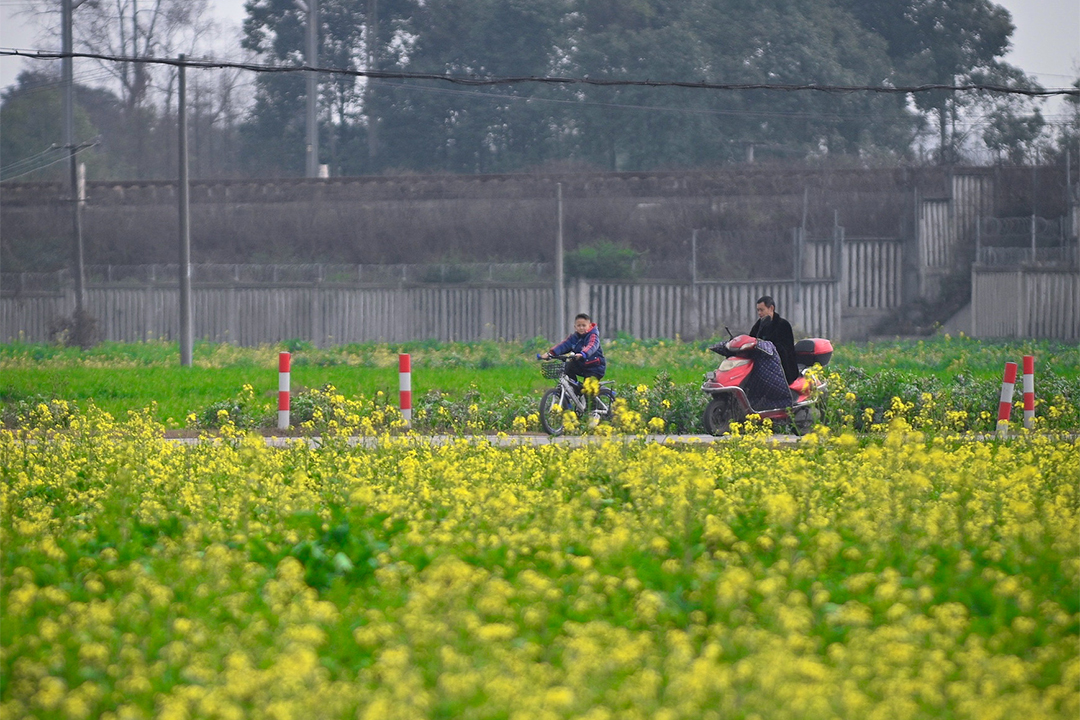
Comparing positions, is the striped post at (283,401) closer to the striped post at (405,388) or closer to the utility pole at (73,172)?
the striped post at (405,388)

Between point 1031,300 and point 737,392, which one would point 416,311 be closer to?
point 1031,300

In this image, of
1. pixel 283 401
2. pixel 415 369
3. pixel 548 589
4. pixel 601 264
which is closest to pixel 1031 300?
pixel 601 264

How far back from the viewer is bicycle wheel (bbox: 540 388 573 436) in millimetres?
12430

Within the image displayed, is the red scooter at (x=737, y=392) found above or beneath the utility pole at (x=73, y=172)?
beneath

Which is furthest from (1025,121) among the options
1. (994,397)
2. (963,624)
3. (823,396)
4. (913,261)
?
(963,624)

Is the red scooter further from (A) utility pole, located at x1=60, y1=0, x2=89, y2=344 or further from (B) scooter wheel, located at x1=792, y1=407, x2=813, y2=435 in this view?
(A) utility pole, located at x1=60, y1=0, x2=89, y2=344

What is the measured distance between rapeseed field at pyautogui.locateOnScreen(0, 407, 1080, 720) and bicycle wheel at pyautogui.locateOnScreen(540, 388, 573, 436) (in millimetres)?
3711

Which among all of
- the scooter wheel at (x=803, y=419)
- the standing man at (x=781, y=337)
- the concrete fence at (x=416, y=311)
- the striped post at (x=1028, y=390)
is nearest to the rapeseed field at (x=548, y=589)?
the standing man at (x=781, y=337)

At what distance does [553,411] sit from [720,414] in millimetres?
1767

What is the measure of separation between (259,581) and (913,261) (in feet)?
93.7

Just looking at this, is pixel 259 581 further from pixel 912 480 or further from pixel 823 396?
pixel 823 396

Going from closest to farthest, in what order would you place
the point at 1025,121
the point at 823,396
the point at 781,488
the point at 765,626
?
the point at 765,626 → the point at 781,488 → the point at 823,396 → the point at 1025,121

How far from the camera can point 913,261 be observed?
105 feet

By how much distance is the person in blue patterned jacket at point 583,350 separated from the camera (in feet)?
41.8
